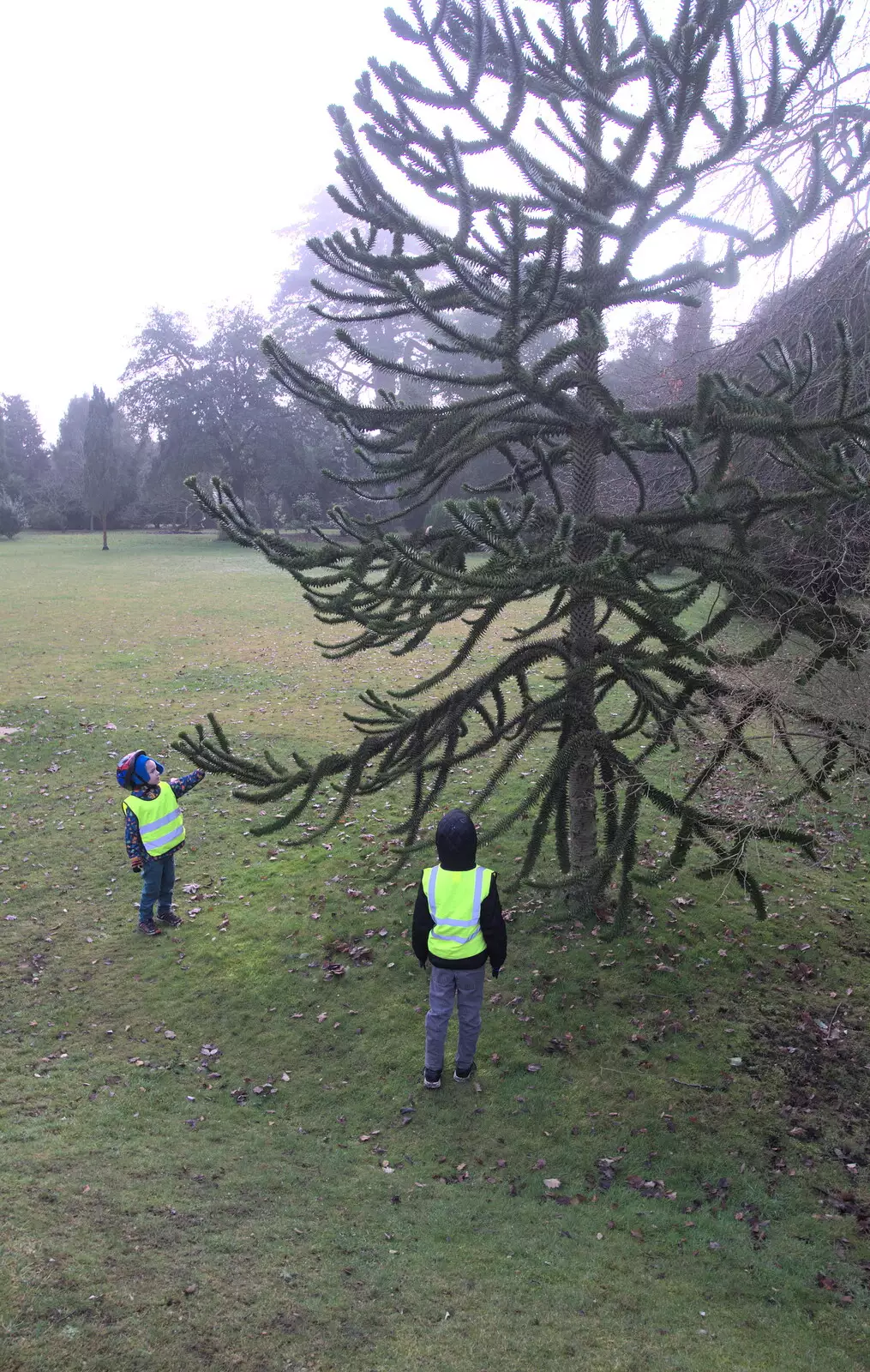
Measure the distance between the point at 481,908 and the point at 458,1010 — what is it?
3.20 ft

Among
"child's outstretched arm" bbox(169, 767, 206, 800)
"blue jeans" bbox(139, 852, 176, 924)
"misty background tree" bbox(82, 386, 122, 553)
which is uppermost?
"misty background tree" bbox(82, 386, 122, 553)

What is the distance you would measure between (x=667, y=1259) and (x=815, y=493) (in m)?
5.01

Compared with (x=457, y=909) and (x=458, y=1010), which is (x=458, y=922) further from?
(x=458, y=1010)

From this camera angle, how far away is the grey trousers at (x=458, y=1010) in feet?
21.9

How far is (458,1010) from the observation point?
6879 millimetres

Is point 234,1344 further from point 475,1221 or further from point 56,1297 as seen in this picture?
point 475,1221

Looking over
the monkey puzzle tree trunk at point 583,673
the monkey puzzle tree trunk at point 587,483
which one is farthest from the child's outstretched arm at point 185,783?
the monkey puzzle tree trunk at point 587,483

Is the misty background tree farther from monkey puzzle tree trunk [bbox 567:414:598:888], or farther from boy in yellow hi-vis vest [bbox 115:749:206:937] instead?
monkey puzzle tree trunk [bbox 567:414:598:888]

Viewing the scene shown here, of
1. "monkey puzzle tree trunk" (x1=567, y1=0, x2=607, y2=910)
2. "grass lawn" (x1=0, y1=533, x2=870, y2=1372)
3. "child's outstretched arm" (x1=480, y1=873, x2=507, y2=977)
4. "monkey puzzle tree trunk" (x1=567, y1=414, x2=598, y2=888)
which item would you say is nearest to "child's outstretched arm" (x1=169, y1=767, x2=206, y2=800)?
"grass lawn" (x1=0, y1=533, x2=870, y2=1372)

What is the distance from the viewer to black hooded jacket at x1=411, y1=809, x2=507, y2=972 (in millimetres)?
6352

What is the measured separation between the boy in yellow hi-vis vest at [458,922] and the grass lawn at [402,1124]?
3.05 ft

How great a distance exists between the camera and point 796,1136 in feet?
20.5

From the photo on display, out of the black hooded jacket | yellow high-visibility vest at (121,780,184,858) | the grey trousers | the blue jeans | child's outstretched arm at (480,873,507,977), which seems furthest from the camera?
the blue jeans

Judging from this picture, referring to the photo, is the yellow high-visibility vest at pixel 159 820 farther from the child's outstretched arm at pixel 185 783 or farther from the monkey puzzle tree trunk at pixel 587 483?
the monkey puzzle tree trunk at pixel 587 483
